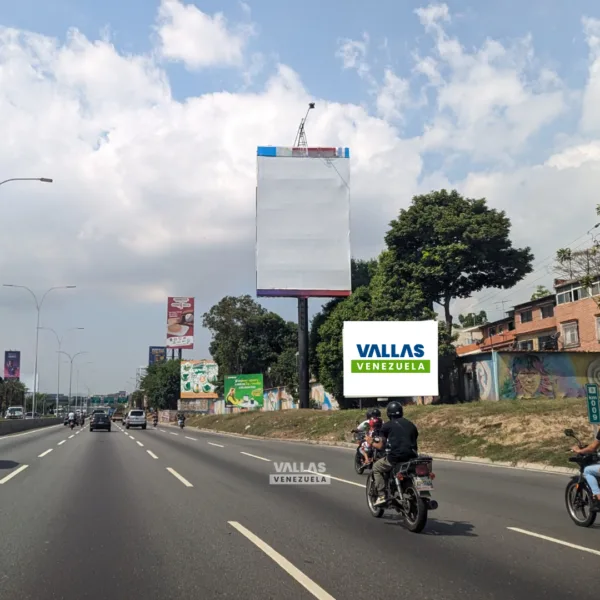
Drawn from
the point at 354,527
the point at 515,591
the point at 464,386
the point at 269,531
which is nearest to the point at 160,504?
the point at 269,531

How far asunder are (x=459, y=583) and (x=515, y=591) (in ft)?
1.69

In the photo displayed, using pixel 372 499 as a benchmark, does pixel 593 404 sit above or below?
above

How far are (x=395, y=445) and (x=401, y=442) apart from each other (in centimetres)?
10

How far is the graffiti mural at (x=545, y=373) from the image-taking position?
104 feet

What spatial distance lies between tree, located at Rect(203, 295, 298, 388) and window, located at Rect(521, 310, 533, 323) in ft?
93.9

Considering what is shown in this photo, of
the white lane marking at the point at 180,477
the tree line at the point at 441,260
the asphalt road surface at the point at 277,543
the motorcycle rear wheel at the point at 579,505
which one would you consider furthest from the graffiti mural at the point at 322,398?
the motorcycle rear wheel at the point at 579,505

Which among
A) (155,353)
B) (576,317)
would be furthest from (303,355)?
(155,353)

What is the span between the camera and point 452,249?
124 feet

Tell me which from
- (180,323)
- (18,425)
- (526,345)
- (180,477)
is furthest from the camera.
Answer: (180,323)

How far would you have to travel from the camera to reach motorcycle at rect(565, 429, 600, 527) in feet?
28.9

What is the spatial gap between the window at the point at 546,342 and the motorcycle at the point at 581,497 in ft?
135

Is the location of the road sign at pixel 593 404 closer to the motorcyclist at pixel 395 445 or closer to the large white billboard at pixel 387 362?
the motorcyclist at pixel 395 445

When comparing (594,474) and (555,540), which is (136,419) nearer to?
(594,474)

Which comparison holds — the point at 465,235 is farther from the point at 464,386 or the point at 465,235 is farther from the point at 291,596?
the point at 291,596
